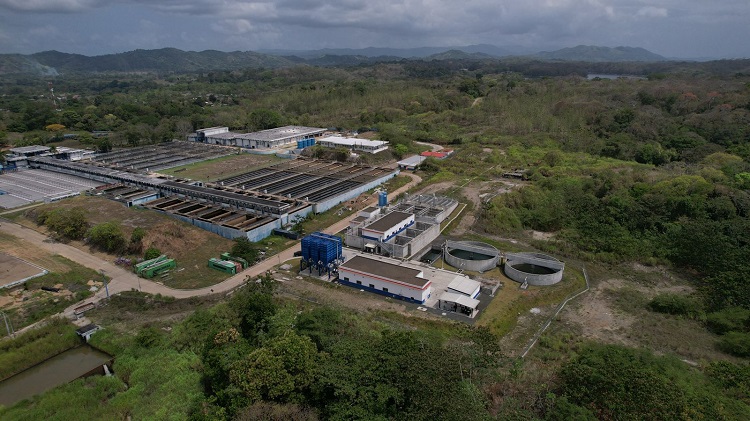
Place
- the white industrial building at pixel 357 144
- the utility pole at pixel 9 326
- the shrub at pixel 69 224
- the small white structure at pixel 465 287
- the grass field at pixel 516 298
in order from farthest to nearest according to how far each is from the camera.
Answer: the white industrial building at pixel 357 144
the shrub at pixel 69 224
the small white structure at pixel 465 287
the grass field at pixel 516 298
the utility pole at pixel 9 326

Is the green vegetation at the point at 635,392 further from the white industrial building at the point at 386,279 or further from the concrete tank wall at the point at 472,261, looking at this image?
the concrete tank wall at the point at 472,261

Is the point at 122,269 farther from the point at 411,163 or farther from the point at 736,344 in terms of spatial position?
the point at 736,344

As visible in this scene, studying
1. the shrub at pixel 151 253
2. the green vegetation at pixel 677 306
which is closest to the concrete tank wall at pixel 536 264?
the green vegetation at pixel 677 306

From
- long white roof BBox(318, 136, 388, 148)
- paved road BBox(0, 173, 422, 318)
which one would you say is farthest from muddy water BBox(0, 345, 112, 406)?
long white roof BBox(318, 136, 388, 148)

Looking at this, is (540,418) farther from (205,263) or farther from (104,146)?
(104,146)

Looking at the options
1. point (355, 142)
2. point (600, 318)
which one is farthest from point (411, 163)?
point (600, 318)

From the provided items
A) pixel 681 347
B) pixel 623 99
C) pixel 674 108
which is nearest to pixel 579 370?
pixel 681 347

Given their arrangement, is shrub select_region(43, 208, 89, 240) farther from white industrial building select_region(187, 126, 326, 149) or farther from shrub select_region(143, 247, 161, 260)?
white industrial building select_region(187, 126, 326, 149)
